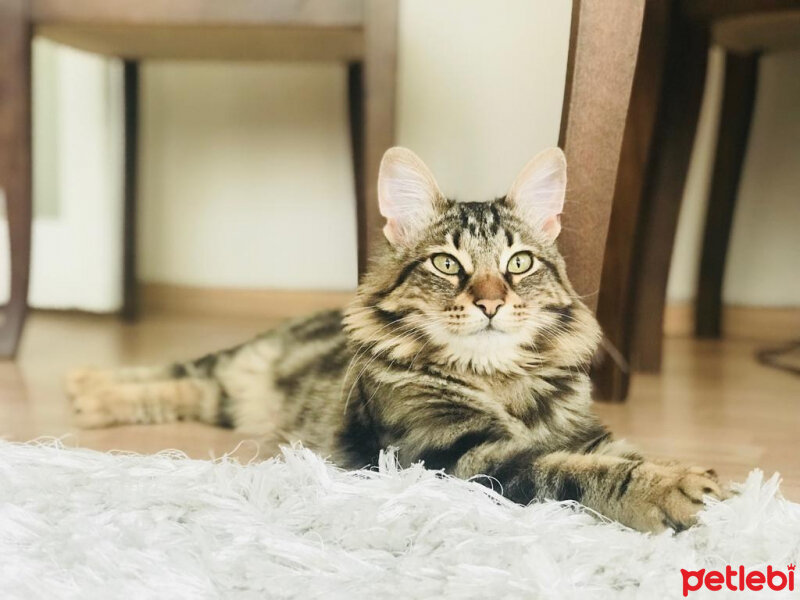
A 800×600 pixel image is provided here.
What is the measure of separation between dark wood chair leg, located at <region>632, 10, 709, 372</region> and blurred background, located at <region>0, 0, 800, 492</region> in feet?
0.33

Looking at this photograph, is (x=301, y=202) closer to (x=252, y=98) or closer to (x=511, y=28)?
(x=252, y=98)

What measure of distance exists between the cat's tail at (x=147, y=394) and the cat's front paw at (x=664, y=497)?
73cm

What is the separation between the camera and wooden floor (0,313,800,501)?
48.9 inches

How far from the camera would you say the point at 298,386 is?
1.37 meters

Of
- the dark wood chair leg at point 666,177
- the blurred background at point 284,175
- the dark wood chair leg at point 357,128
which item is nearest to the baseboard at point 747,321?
the blurred background at point 284,175

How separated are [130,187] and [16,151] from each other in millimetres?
589

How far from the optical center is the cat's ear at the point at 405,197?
42.7 inches

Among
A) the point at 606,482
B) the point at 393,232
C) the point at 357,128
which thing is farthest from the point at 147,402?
the point at 357,128

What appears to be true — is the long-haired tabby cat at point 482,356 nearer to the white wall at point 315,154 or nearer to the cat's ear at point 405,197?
the cat's ear at point 405,197

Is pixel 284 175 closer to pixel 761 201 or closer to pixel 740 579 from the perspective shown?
pixel 761 201

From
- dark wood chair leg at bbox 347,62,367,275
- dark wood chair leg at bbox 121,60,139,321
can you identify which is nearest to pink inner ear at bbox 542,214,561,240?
dark wood chair leg at bbox 347,62,367,275

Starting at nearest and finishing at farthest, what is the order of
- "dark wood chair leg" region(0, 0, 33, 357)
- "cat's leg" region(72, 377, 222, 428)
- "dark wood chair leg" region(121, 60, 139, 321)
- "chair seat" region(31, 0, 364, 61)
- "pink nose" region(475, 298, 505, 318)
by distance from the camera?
"pink nose" region(475, 298, 505, 318) < "cat's leg" region(72, 377, 222, 428) < "chair seat" region(31, 0, 364, 61) < "dark wood chair leg" region(0, 0, 33, 357) < "dark wood chair leg" region(121, 60, 139, 321)

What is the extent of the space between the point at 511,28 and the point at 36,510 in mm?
1476

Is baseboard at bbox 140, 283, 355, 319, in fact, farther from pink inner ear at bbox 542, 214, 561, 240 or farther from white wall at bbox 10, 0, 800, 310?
pink inner ear at bbox 542, 214, 561, 240
